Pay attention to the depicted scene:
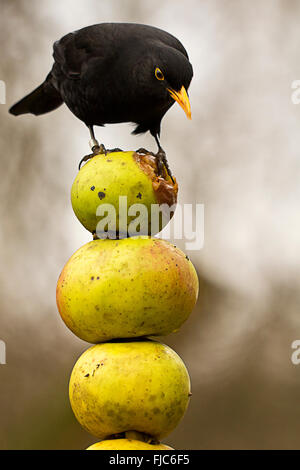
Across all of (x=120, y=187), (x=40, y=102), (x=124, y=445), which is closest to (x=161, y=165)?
(x=120, y=187)

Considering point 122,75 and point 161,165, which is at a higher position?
point 122,75

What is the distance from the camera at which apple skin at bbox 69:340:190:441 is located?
166cm

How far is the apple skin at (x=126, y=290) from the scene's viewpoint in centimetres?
171

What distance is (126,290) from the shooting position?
171 centimetres

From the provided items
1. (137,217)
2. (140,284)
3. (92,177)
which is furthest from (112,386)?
(92,177)

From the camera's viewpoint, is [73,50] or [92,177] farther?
[73,50]

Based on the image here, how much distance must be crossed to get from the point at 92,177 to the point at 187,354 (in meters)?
3.91

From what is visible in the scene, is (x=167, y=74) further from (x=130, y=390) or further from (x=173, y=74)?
(x=130, y=390)

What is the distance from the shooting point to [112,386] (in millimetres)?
1666

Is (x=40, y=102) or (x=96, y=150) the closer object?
(x=96, y=150)

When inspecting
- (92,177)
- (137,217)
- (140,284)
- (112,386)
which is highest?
(92,177)

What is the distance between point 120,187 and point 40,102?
137 centimetres

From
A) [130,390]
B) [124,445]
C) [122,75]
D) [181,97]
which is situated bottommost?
[124,445]
